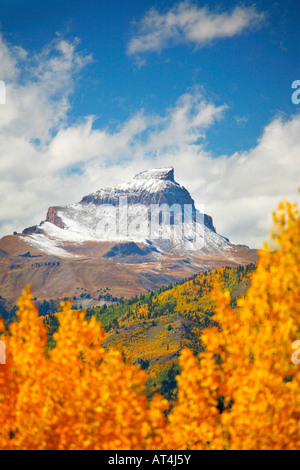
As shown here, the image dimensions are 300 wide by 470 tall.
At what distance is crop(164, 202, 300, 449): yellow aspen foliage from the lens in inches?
526

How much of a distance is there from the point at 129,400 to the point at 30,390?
170 inches

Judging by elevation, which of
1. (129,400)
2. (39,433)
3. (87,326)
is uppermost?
(87,326)

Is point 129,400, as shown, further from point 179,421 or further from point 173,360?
point 173,360

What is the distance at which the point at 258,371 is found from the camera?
13352 millimetres

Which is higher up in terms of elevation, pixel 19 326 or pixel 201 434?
pixel 19 326

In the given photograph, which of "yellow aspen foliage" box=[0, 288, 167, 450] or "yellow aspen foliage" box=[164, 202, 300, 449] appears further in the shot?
"yellow aspen foliage" box=[0, 288, 167, 450]

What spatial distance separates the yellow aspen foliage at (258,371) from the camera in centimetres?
1336

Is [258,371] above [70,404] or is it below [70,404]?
above

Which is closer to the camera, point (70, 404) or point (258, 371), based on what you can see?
point (258, 371)

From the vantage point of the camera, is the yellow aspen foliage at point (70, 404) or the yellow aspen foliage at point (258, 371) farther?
the yellow aspen foliage at point (70, 404)

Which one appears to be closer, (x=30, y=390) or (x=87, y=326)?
(x=30, y=390)

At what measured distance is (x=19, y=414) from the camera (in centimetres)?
1513

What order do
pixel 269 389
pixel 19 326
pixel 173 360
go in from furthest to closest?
pixel 173 360, pixel 19 326, pixel 269 389
